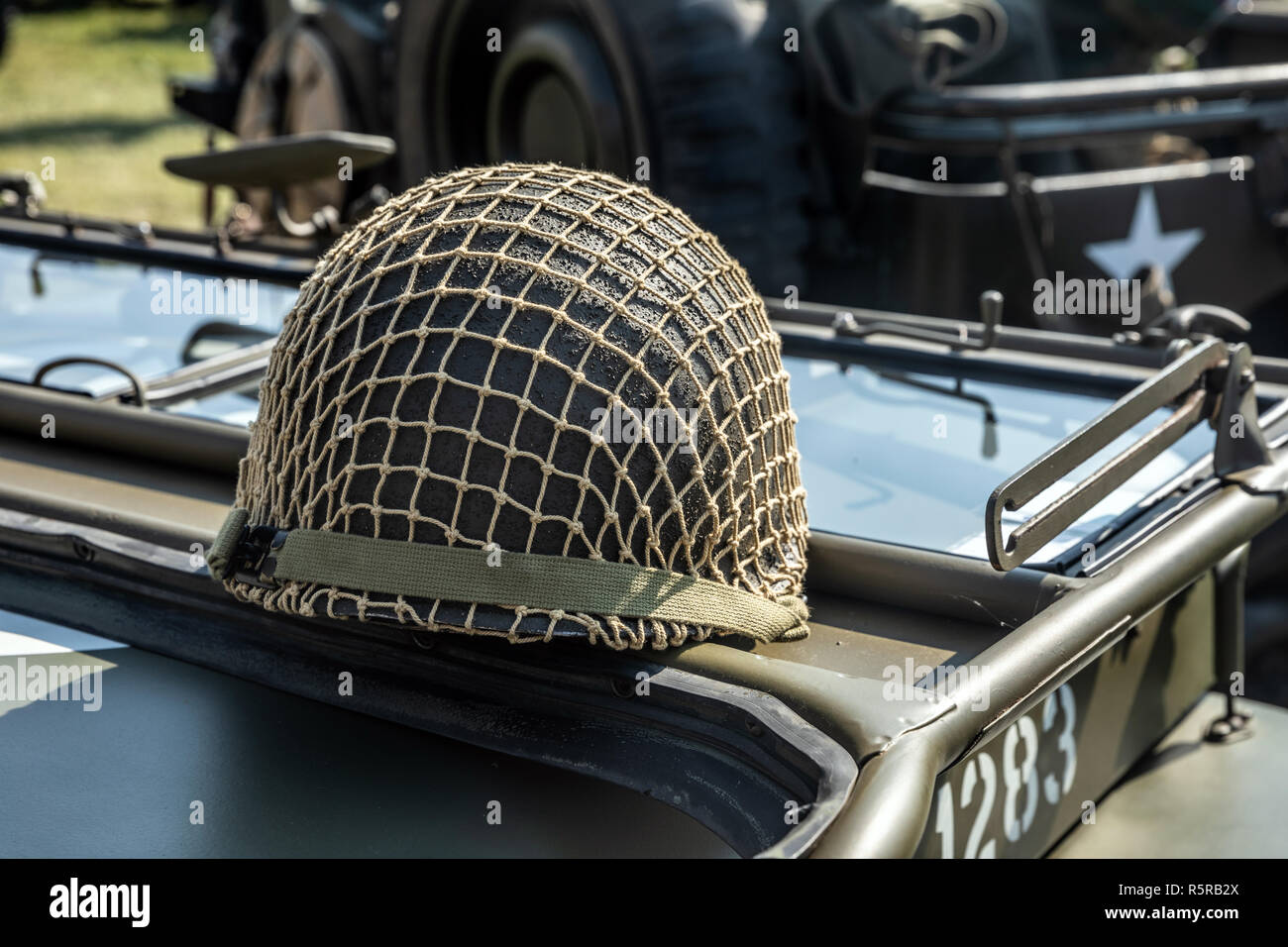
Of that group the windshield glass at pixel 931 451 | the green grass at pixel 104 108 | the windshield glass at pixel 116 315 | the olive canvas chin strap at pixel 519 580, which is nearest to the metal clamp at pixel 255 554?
the olive canvas chin strap at pixel 519 580

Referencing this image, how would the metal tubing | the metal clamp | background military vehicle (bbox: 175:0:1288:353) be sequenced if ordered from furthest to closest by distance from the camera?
background military vehicle (bbox: 175:0:1288:353) < the metal clamp < the metal tubing

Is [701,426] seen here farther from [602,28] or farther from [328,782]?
[602,28]

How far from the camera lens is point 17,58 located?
56.0 ft

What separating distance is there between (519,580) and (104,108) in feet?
48.5

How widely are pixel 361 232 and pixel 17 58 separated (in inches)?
692

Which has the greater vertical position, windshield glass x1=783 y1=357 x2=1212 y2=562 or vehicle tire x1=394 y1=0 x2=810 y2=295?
vehicle tire x1=394 y1=0 x2=810 y2=295

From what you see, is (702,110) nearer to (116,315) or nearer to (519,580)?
(116,315)

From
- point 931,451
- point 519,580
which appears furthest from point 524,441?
point 931,451

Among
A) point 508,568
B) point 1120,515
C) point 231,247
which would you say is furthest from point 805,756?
point 231,247

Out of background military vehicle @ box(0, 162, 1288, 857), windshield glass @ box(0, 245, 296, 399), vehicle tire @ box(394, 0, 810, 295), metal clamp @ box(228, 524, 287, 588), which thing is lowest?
background military vehicle @ box(0, 162, 1288, 857)

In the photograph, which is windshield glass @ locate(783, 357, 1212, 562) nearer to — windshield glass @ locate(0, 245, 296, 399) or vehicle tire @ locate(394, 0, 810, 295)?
windshield glass @ locate(0, 245, 296, 399)

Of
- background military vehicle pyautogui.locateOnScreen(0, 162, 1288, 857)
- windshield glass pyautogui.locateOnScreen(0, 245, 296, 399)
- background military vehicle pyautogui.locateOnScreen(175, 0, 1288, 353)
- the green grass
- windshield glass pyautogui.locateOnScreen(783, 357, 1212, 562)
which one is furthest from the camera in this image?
the green grass

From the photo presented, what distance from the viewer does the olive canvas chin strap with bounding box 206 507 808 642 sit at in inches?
54.6

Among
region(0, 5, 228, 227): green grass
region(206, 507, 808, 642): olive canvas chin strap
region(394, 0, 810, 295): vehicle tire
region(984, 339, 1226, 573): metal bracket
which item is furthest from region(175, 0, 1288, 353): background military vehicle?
region(0, 5, 228, 227): green grass
